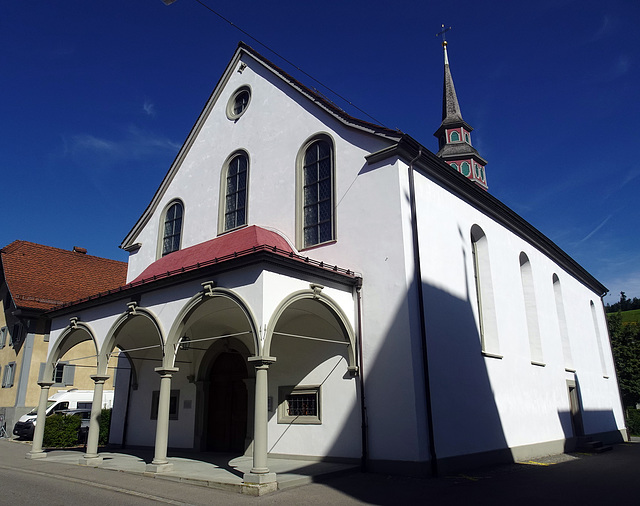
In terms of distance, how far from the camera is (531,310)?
1838cm

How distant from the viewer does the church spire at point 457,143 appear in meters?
25.6

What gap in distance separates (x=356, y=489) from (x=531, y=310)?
456 inches

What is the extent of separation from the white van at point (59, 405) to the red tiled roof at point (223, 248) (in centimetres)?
1018

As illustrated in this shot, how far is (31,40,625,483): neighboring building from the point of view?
11109mm

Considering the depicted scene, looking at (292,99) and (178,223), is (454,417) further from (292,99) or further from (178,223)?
(178,223)

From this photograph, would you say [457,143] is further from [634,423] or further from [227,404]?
[634,423]

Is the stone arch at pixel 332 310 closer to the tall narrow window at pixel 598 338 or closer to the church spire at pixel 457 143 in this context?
the church spire at pixel 457 143

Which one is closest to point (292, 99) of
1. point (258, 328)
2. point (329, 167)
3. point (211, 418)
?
point (329, 167)

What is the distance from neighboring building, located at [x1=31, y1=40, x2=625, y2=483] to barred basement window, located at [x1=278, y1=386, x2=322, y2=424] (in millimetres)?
48

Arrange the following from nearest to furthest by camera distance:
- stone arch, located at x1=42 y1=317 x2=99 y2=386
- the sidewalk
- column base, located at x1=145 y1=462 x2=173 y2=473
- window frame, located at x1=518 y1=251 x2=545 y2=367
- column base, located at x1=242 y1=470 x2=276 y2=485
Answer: column base, located at x1=242 y1=470 x2=276 y2=485, the sidewalk, column base, located at x1=145 y1=462 x2=173 y2=473, stone arch, located at x1=42 y1=317 x2=99 y2=386, window frame, located at x1=518 y1=251 x2=545 y2=367

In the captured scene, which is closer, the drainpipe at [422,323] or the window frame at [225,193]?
the drainpipe at [422,323]

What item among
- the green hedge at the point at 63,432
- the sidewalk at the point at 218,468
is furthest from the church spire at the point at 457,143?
the green hedge at the point at 63,432

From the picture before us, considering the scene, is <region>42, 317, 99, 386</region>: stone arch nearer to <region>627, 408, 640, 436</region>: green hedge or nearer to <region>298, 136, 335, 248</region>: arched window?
<region>298, 136, 335, 248</region>: arched window

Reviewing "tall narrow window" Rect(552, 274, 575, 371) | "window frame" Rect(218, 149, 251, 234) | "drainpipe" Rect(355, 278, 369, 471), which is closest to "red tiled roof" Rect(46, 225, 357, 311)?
"drainpipe" Rect(355, 278, 369, 471)
